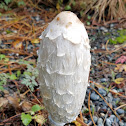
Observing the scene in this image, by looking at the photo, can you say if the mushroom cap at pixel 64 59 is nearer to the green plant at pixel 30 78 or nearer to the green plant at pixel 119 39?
the green plant at pixel 30 78

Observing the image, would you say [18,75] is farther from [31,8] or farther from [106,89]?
[31,8]

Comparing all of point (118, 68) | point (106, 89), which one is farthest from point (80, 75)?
point (118, 68)

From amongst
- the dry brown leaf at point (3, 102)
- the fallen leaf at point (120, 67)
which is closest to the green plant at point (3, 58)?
the dry brown leaf at point (3, 102)

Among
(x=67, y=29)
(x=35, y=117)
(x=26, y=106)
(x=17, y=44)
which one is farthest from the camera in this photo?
(x=17, y=44)

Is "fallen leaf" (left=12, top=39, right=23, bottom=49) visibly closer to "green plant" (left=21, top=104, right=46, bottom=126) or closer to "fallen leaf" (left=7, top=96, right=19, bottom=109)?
"fallen leaf" (left=7, top=96, right=19, bottom=109)

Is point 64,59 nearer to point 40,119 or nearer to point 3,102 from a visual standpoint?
point 40,119

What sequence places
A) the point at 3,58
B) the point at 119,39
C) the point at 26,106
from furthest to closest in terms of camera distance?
the point at 119,39 < the point at 3,58 < the point at 26,106

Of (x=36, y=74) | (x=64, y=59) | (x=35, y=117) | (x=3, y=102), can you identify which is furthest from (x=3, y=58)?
(x=64, y=59)
